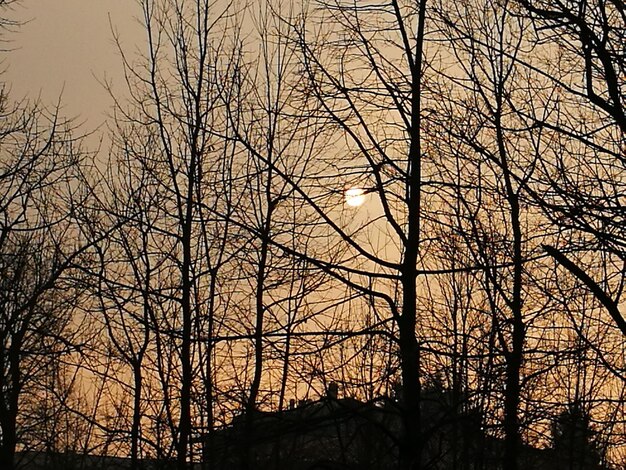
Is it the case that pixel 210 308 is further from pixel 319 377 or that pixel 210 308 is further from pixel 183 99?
pixel 319 377

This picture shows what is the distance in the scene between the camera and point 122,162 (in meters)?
14.1

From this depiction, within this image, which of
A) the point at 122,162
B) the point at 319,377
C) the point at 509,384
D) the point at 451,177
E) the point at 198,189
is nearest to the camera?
the point at 319,377

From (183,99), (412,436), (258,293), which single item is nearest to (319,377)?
(412,436)

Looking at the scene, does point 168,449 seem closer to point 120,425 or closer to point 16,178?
point 120,425

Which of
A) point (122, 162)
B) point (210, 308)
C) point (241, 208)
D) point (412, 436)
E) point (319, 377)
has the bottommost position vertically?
point (412, 436)

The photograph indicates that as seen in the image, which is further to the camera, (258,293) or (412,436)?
(258,293)

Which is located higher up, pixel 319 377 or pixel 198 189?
pixel 198 189

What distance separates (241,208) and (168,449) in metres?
3.73

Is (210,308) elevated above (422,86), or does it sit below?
below

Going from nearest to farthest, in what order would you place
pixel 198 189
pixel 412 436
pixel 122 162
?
1. pixel 412 436
2. pixel 198 189
3. pixel 122 162

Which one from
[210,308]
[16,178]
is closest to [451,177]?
[210,308]

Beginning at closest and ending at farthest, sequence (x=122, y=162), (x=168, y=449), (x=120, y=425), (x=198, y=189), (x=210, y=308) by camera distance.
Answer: (x=198, y=189) < (x=210, y=308) < (x=168, y=449) < (x=122, y=162) < (x=120, y=425)

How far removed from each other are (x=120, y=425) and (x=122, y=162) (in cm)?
446

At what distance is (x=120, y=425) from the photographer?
612 inches
